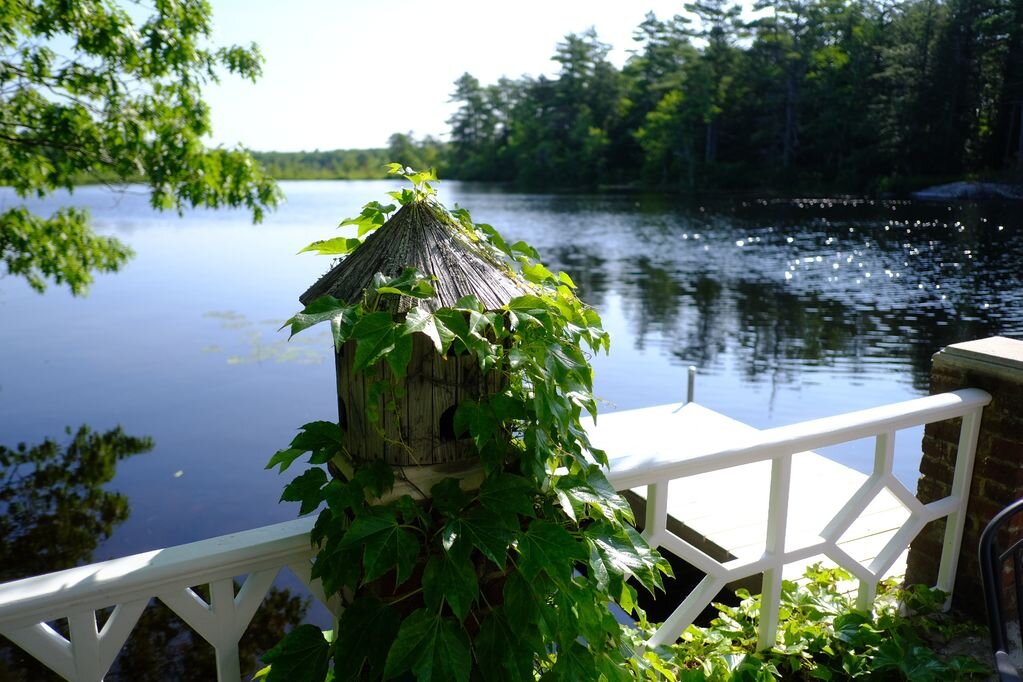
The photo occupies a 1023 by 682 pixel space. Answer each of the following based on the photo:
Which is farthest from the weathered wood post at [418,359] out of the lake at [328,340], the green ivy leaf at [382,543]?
the lake at [328,340]

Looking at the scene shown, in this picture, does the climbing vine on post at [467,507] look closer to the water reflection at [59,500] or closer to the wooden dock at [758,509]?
the wooden dock at [758,509]

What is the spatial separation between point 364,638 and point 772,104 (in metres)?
52.2

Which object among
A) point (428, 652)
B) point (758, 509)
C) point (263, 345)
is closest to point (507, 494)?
point (428, 652)

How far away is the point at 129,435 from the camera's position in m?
10.1

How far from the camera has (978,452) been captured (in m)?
2.48

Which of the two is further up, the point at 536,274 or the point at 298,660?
the point at 536,274

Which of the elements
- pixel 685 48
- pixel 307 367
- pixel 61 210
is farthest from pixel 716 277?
pixel 685 48

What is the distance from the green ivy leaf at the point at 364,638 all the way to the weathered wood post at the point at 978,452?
1920 millimetres

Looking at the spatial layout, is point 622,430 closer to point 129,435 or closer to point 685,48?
point 129,435

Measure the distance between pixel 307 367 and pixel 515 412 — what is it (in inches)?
477

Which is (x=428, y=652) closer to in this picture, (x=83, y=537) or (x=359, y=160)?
(x=83, y=537)

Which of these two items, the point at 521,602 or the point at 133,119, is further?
the point at 133,119

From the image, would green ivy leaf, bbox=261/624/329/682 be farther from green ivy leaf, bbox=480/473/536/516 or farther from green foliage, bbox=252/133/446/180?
green foliage, bbox=252/133/446/180

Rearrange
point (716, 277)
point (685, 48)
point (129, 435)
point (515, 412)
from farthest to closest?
1. point (685, 48)
2. point (716, 277)
3. point (129, 435)
4. point (515, 412)
